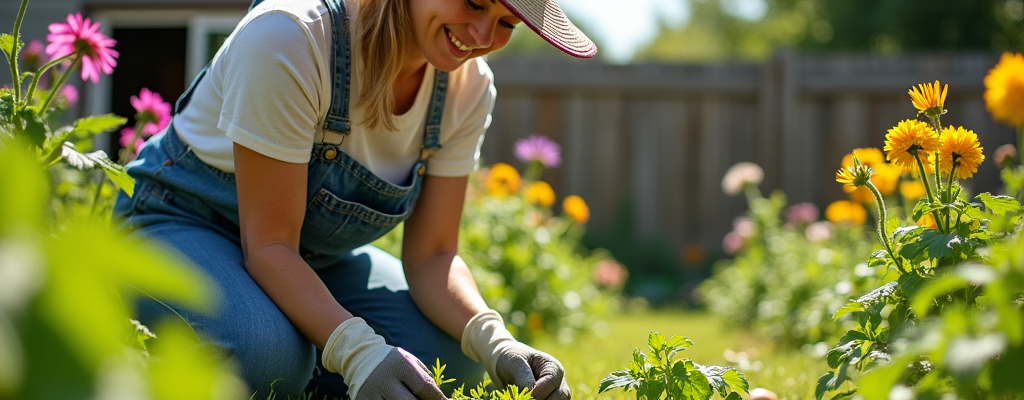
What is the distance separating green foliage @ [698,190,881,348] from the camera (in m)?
3.34

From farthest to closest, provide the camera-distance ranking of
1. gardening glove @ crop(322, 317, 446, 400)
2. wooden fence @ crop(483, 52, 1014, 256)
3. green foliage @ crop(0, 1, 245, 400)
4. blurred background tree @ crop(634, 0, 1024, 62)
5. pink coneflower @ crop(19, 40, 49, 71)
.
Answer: blurred background tree @ crop(634, 0, 1024, 62), wooden fence @ crop(483, 52, 1014, 256), pink coneflower @ crop(19, 40, 49, 71), gardening glove @ crop(322, 317, 446, 400), green foliage @ crop(0, 1, 245, 400)

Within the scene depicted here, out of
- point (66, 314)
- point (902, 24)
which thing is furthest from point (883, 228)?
point (902, 24)

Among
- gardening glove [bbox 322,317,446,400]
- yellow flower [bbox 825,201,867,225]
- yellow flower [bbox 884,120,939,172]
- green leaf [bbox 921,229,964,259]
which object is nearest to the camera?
green leaf [bbox 921,229,964,259]

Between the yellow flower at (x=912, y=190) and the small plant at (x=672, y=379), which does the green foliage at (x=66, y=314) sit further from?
the yellow flower at (x=912, y=190)

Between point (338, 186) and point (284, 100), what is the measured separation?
270mm


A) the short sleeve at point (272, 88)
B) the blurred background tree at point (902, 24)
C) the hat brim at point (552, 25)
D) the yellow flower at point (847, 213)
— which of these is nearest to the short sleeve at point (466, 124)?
the hat brim at point (552, 25)

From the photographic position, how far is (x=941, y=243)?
129cm

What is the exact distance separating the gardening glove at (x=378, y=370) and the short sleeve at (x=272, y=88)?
0.37 meters

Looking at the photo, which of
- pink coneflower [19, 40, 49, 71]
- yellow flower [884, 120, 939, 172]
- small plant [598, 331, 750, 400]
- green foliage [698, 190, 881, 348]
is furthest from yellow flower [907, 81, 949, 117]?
pink coneflower [19, 40, 49, 71]

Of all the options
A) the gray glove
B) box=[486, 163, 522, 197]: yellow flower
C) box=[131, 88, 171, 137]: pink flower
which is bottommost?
the gray glove

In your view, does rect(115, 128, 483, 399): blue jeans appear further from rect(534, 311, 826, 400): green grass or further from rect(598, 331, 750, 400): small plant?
rect(598, 331, 750, 400): small plant

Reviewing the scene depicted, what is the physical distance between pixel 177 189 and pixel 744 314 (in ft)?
9.42

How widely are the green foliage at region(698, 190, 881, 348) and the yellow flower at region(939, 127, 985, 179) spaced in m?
1.38

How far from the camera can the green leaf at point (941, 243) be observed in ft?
4.20
